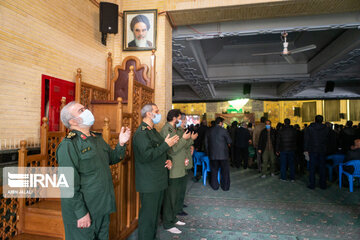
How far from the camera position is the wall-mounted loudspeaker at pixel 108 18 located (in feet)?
13.0

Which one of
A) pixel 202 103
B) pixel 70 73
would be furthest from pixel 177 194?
pixel 202 103

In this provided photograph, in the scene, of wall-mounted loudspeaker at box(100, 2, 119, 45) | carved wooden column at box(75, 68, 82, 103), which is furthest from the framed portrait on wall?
carved wooden column at box(75, 68, 82, 103)

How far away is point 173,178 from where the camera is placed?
129 inches

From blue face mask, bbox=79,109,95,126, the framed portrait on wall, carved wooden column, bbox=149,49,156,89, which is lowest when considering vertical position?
blue face mask, bbox=79,109,95,126

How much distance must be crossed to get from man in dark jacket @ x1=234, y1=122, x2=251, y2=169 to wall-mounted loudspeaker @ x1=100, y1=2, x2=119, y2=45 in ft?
15.5

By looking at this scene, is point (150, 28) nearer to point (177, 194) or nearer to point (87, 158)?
point (177, 194)

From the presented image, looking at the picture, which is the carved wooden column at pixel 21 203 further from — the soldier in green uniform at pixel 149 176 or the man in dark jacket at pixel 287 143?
the man in dark jacket at pixel 287 143

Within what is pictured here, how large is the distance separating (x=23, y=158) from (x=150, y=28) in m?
2.84

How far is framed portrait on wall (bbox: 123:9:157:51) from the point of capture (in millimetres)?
4211

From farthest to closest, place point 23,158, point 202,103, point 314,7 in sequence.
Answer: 1. point 202,103
2. point 314,7
3. point 23,158

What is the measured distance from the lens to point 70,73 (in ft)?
11.4

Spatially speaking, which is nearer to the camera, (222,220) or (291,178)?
(222,220)

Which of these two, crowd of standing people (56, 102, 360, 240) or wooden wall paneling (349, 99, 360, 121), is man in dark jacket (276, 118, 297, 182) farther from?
wooden wall paneling (349, 99, 360, 121)

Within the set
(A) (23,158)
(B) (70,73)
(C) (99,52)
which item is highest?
(C) (99,52)
